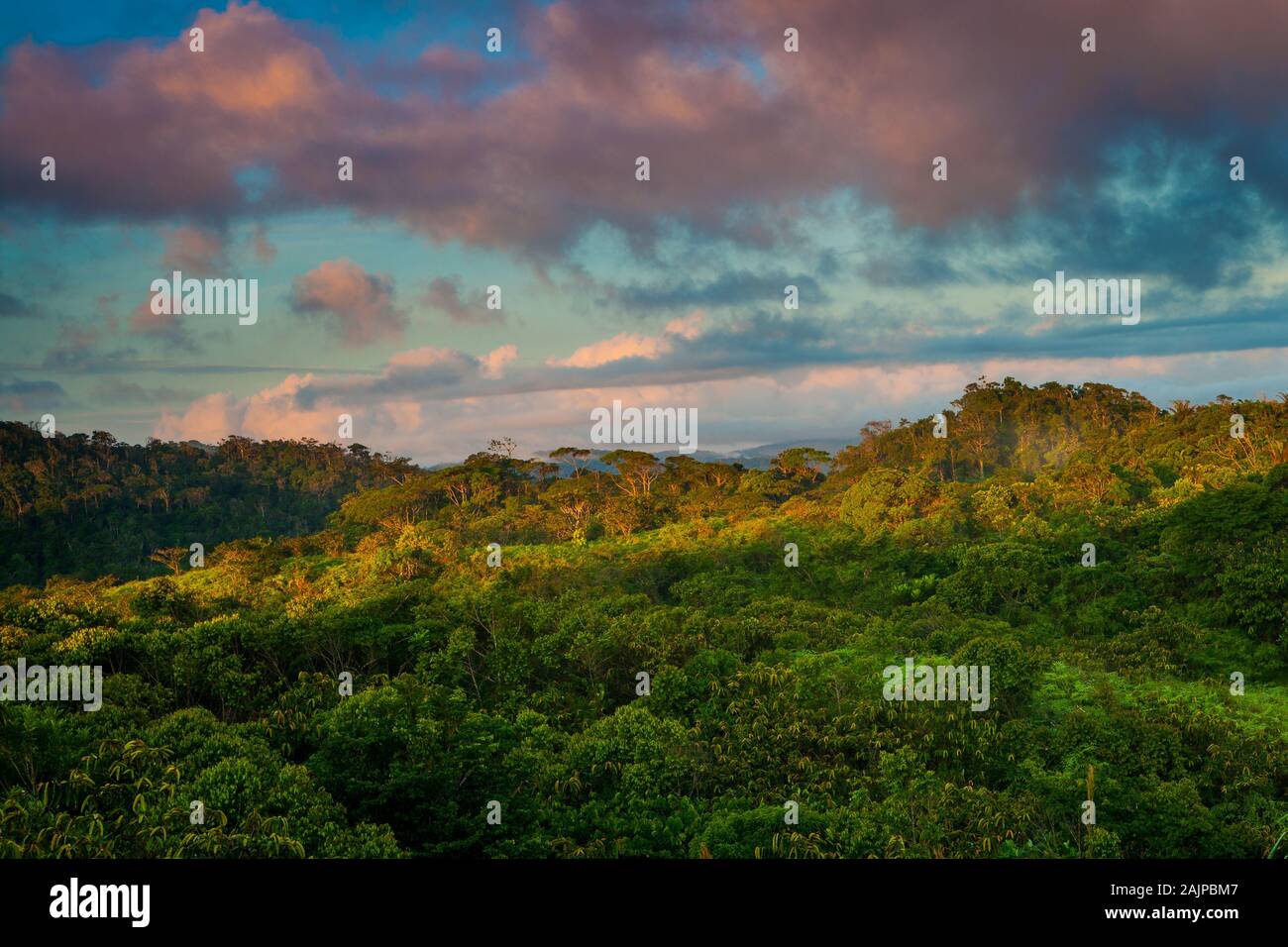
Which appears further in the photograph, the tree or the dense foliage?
the dense foliage

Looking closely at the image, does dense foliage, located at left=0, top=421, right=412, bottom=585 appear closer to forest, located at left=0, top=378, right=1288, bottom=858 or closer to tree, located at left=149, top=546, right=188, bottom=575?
tree, located at left=149, top=546, right=188, bottom=575

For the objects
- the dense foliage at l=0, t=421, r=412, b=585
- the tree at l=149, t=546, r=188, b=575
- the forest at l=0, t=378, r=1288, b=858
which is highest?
the dense foliage at l=0, t=421, r=412, b=585

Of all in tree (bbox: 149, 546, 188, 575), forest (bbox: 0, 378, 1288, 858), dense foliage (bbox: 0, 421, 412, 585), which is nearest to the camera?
forest (bbox: 0, 378, 1288, 858)

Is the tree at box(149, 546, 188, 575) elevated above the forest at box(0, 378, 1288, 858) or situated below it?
above

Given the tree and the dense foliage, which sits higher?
the dense foliage

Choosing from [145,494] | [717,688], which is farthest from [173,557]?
[717,688]

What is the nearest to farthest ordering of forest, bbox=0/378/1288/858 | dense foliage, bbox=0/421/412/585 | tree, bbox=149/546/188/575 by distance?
1. forest, bbox=0/378/1288/858
2. tree, bbox=149/546/188/575
3. dense foliage, bbox=0/421/412/585

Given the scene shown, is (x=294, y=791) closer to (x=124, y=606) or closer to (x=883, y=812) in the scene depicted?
(x=883, y=812)

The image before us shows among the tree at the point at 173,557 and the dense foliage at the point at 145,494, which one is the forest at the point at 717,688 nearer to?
the tree at the point at 173,557

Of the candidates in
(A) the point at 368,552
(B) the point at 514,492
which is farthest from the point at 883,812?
(B) the point at 514,492

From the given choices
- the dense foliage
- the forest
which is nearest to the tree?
the forest

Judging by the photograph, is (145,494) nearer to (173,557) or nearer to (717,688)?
(173,557)
